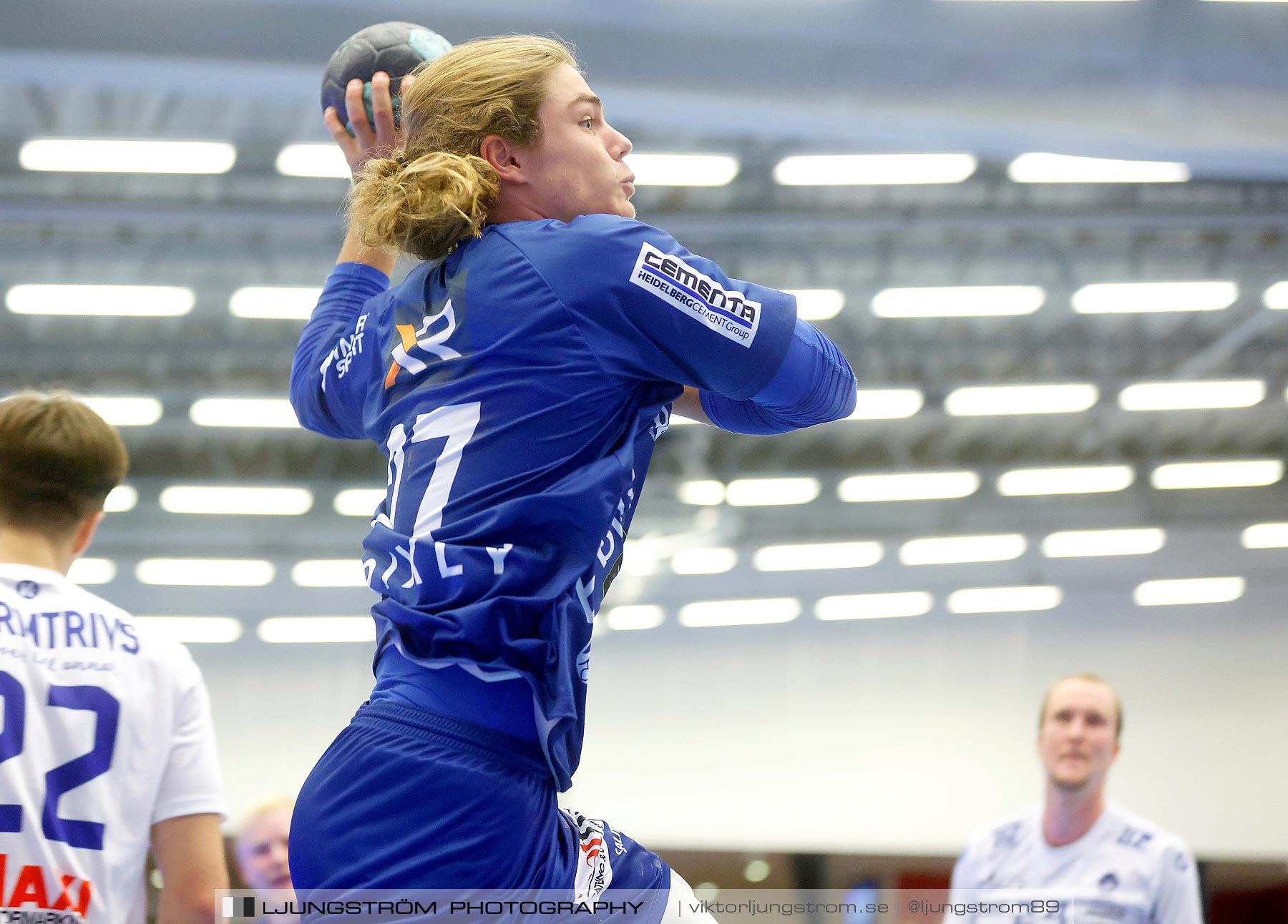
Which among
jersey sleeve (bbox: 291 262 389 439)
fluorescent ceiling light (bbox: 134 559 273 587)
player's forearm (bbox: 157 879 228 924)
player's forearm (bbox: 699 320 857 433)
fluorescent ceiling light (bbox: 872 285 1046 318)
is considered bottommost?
player's forearm (bbox: 157 879 228 924)

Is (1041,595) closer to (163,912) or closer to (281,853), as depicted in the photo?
(281,853)

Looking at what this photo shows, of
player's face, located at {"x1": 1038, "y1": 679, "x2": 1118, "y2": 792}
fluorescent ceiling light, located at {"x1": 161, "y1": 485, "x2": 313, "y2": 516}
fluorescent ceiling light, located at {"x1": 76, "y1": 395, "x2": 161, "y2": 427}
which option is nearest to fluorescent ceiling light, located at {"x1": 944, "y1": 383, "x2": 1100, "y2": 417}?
fluorescent ceiling light, located at {"x1": 161, "y1": 485, "x2": 313, "y2": 516}

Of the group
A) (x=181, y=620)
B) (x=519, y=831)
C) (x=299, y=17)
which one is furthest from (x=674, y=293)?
(x=181, y=620)

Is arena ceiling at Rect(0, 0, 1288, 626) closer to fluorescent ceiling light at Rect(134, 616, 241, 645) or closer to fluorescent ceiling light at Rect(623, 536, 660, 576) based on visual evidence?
fluorescent ceiling light at Rect(623, 536, 660, 576)

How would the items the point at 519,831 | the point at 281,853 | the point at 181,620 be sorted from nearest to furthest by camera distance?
1. the point at 519,831
2. the point at 281,853
3. the point at 181,620

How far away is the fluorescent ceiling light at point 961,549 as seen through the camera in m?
18.6

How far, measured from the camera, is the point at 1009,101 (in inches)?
228

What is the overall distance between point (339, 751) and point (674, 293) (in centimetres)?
66

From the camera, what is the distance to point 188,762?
2.06 metres

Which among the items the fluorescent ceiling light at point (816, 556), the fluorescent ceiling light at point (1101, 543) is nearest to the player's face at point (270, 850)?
the fluorescent ceiling light at point (816, 556)

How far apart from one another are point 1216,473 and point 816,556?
237 inches

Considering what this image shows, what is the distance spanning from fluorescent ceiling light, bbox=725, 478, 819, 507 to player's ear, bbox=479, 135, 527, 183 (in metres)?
16.0

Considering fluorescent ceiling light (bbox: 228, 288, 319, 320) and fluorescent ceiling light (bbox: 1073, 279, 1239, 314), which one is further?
fluorescent ceiling light (bbox: 1073, 279, 1239, 314)

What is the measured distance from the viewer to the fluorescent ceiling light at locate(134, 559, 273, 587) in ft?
Answer: 59.1
